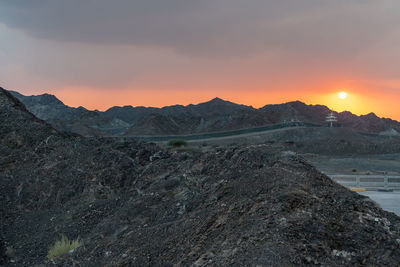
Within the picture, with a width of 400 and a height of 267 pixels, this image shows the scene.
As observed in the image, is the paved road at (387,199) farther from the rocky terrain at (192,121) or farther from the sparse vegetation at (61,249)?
the rocky terrain at (192,121)

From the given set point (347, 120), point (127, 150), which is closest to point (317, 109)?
point (347, 120)

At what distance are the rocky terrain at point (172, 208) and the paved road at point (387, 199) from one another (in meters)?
6.04

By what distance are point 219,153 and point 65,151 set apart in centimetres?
784

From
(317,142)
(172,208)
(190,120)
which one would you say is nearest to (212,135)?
(317,142)

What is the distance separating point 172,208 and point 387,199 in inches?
404

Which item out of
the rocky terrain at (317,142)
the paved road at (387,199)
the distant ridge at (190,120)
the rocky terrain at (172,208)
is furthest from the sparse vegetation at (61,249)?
the distant ridge at (190,120)

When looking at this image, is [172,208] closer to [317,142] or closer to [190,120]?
[317,142]

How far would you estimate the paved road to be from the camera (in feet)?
45.4

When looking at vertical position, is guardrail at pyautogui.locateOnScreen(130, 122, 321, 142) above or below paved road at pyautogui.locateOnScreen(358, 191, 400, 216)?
above

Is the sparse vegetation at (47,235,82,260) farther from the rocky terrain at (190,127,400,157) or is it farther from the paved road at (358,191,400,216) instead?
the rocky terrain at (190,127,400,157)

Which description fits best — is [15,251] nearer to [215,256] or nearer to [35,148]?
[35,148]

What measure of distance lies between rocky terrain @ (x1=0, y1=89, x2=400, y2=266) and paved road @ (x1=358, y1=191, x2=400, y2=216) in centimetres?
604

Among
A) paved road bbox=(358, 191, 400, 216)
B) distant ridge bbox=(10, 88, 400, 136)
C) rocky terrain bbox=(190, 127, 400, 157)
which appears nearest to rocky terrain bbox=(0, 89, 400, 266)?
paved road bbox=(358, 191, 400, 216)

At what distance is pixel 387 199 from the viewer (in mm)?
15555
